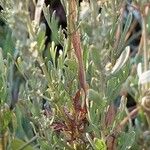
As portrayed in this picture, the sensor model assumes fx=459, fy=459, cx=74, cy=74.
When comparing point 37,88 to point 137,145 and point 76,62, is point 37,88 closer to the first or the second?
point 76,62

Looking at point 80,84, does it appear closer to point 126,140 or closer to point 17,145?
point 126,140

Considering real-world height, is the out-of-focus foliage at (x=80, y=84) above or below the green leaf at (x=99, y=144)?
above

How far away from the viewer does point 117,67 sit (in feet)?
2.42

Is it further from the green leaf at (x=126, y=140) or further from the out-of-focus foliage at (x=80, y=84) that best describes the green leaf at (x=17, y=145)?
the green leaf at (x=126, y=140)

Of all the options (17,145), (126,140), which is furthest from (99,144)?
(17,145)

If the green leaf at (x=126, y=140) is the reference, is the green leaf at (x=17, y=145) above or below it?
above

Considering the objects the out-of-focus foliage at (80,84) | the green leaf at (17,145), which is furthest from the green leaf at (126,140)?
the green leaf at (17,145)

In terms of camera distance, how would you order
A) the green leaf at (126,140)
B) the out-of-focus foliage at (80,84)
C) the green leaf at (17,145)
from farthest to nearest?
the green leaf at (17,145) → the green leaf at (126,140) → the out-of-focus foliage at (80,84)

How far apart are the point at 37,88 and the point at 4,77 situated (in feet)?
0.48

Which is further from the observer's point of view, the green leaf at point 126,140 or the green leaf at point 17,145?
the green leaf at point 17,145

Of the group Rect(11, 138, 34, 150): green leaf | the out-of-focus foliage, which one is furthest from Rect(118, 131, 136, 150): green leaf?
Rect(11, 138, 34, 150): green leaf

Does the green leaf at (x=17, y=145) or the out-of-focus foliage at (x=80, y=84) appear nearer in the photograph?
the out-of-focus foliage at (x=80, y=84)

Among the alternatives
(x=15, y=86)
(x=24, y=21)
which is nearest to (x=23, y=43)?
(x=24, y=21)

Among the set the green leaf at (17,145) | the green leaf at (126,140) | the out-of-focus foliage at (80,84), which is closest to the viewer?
the out-of-focus foliage at (80,84)
